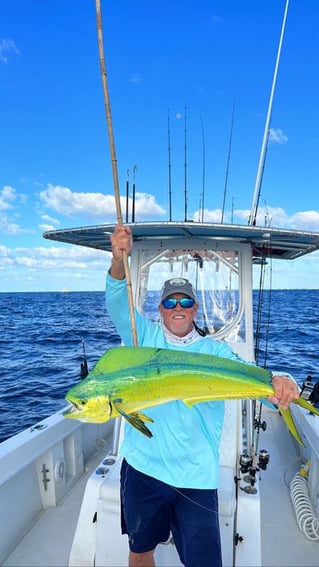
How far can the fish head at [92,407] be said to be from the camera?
164 centimetres

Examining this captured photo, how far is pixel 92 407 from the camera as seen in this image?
1.64 meters

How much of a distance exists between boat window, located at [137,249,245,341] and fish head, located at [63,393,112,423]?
2761mm

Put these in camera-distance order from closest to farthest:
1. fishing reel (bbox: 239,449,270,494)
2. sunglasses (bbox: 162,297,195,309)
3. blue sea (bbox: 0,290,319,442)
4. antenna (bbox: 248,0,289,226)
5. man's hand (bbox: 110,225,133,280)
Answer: man's hand (bbox: 110,225,133,280) < sunglasses (bbox: 162,297,195,309) < fishing reel (bbox: 239,449,270,494) < antenna (bbox: 248,0,289,226) < blue sea (bbox: 0,290,319,442)

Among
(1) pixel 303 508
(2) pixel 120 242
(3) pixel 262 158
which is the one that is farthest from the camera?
(3) pixel 262 158

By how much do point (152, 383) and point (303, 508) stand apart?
3.32 metres

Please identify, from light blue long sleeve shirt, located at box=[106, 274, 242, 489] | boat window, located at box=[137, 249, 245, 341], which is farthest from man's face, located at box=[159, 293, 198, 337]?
boat window, located at box=[137, 249, 245, 341]

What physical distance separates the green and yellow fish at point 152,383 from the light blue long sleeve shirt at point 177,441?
1.56ft

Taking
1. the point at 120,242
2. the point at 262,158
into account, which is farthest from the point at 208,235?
the point at 120,242

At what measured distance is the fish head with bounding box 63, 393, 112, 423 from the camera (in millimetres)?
1638

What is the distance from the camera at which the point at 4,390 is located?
1045cm

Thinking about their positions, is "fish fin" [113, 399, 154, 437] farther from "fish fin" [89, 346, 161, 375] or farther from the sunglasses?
the sunglasses

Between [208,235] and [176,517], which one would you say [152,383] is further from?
[208,235]

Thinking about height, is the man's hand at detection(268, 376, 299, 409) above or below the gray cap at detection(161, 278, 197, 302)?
below

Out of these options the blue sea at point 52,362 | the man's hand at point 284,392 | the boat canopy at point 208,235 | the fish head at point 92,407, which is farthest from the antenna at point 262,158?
the fish head at point 92,407
